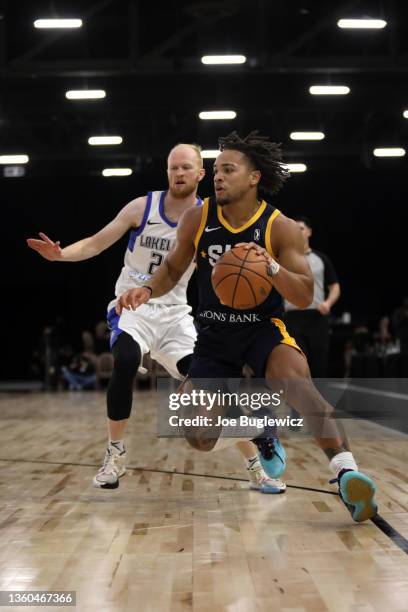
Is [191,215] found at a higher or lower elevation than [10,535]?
higher

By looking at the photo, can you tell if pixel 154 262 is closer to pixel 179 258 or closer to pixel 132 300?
pixel 179 258

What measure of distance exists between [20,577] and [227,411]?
1556mm

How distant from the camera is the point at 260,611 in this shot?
2.29 meters

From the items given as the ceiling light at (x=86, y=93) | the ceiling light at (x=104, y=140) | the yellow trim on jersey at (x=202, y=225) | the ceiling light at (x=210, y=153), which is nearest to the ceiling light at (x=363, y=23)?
the ceiling light at (x=86, y=93)

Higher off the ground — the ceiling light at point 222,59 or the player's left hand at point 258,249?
the ceiling light at point 222,59

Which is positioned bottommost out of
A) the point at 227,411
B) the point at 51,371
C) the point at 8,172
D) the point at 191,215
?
the point at 51,371

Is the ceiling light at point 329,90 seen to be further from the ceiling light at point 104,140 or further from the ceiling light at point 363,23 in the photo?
the ceiling light at point 104,140

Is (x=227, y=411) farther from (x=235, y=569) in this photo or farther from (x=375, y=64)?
(x=375, y=64)

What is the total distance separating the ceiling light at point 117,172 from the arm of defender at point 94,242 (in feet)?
47.5

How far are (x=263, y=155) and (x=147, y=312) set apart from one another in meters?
1.04

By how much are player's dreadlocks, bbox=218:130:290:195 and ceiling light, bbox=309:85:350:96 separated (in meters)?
9.88

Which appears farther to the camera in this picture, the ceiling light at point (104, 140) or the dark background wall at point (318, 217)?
the dark background wall at point (318, 217)

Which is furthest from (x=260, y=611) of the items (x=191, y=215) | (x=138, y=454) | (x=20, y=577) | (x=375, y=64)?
(x=375, y=64)

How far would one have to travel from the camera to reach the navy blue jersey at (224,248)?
3930mm
